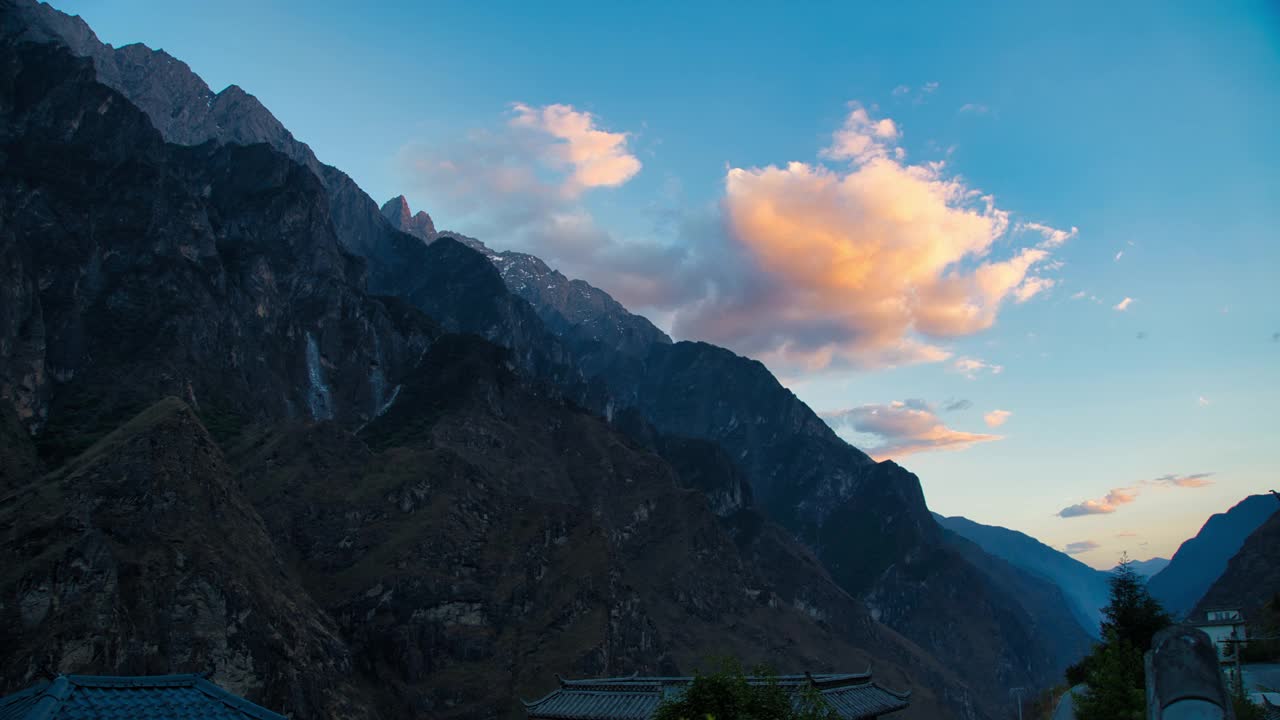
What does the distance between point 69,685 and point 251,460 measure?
152335mm

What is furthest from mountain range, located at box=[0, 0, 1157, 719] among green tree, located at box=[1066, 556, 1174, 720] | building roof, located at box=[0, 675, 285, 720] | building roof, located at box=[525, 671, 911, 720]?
green tree, located at box=[1066, 556, 1174, 720]

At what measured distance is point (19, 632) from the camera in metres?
87.2

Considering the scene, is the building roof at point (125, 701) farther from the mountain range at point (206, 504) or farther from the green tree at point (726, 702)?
the mountain range at point (206, 504)

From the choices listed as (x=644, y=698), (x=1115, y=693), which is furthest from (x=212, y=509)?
(x=1115, y=693)

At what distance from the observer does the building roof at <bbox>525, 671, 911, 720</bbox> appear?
139 feet

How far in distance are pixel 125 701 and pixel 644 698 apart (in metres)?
32.2

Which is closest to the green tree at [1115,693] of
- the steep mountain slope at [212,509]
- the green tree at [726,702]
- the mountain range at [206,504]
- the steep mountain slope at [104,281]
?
the green tree at [726,702]

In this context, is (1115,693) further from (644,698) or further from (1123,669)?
(644,698)

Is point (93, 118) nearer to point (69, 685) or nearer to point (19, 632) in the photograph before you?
point (19, 632)

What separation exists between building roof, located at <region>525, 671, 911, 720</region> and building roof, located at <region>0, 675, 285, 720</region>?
27649mm

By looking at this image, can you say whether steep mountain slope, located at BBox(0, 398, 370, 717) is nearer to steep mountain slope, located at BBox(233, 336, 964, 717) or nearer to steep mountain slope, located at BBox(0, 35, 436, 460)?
steep mountain slope, located at BBox(233, 336, 964, 717)

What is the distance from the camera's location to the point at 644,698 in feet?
145

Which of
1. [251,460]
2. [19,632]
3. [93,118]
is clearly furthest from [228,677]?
[93,118]

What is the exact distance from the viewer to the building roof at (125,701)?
14784 millimetres
